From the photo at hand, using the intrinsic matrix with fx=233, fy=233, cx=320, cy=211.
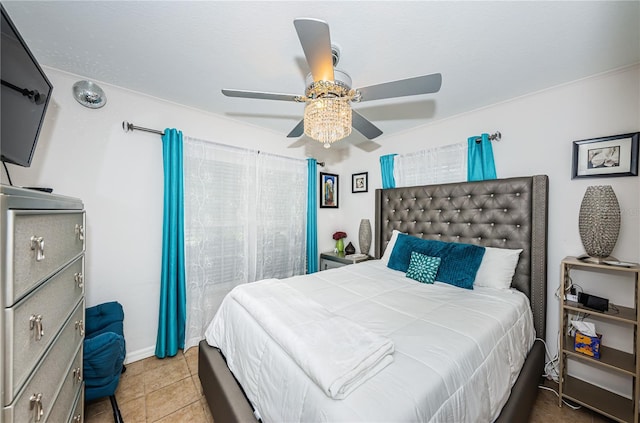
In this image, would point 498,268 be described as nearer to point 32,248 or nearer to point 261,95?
point 261,95

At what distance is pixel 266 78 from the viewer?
5.80 ft

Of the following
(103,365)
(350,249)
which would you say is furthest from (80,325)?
(350,249)

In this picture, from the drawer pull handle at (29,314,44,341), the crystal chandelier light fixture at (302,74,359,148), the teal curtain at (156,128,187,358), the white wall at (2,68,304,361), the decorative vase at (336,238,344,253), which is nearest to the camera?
the drawer pull handle at (29,314,44,341)

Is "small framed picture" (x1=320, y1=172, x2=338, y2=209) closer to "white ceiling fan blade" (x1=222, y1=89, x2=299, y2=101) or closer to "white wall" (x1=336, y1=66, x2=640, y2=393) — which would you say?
"white wall" (x1=336, y1=66, x2=640, y2=393)

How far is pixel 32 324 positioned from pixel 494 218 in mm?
2905

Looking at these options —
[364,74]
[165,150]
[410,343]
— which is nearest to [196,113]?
[165,150]

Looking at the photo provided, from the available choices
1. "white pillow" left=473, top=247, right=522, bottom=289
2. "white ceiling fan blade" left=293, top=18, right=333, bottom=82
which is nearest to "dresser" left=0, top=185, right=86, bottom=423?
"white ceiling fan blade" left=293, top=18, right=333, bottom=82

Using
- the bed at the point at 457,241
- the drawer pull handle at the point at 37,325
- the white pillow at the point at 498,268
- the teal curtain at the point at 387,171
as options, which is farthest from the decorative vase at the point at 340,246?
the drawer pull handle at the point at 37,325

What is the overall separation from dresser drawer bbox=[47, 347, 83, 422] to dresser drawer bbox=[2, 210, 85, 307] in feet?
1.81

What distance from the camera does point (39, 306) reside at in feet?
2.74

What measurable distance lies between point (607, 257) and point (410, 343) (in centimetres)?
172

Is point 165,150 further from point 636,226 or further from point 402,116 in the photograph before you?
point 636,226

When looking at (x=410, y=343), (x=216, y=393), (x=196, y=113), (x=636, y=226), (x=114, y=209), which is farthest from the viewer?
(x=196, y=113)

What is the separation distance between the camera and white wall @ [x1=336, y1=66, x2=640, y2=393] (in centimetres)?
161
